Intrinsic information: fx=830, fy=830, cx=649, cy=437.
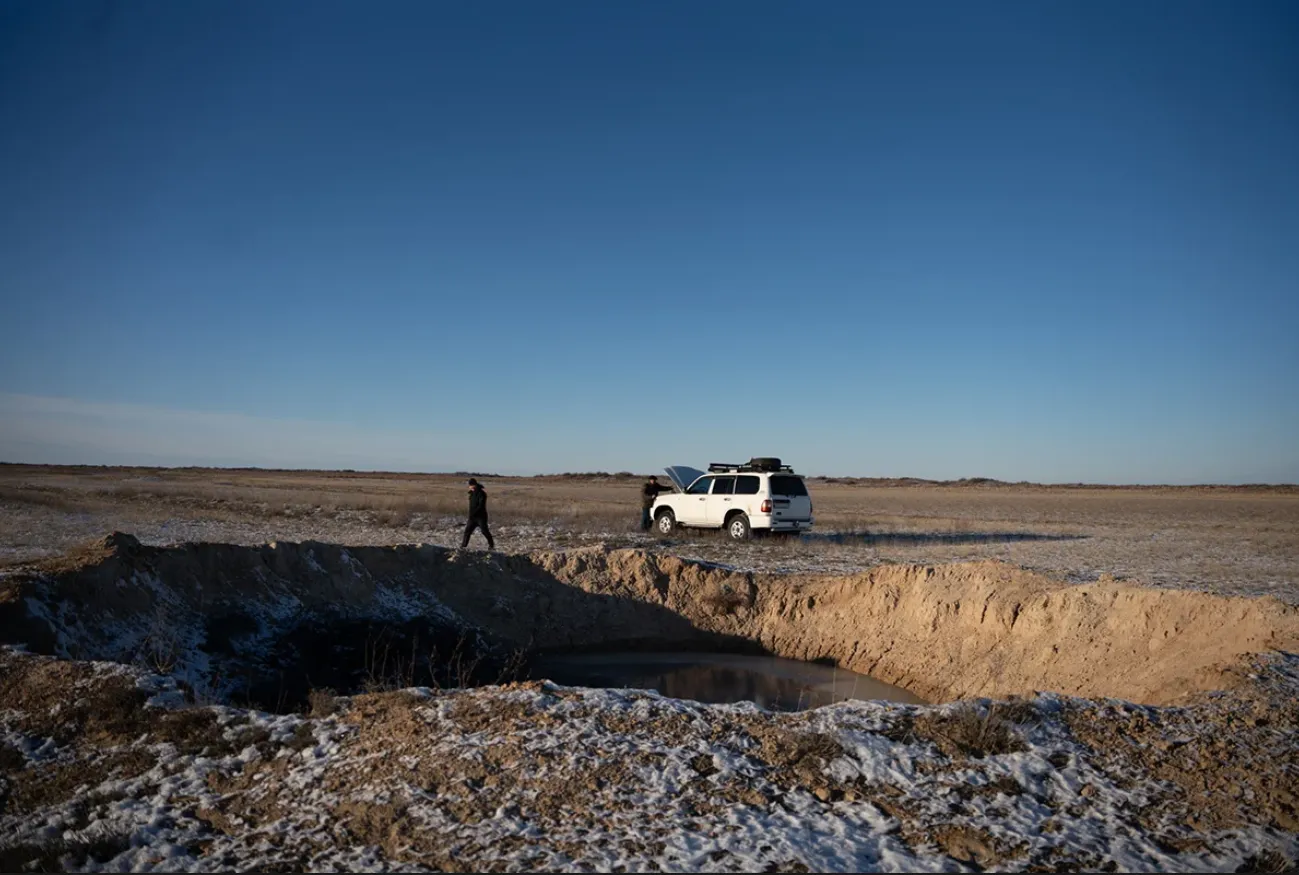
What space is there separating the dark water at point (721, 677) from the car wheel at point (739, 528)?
9131 mm

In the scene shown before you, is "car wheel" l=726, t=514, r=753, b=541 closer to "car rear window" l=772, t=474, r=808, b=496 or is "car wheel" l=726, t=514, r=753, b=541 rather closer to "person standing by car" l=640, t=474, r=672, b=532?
"car rear window" l=772, t=474, r=808, b=496

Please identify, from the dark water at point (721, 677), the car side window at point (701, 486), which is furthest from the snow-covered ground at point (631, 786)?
the car side window at point (701, 486)

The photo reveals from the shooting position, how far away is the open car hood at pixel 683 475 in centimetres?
2459

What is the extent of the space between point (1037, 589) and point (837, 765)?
24.5 ft

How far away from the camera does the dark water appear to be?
35.5 ft

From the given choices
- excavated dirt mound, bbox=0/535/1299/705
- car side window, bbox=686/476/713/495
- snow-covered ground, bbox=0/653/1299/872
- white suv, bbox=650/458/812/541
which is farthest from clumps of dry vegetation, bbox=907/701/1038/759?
car side window, bbox=686/476/713/495

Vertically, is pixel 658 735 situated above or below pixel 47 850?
above

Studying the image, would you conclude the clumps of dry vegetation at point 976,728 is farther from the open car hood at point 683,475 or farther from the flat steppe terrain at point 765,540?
the open car hood at point 683,475

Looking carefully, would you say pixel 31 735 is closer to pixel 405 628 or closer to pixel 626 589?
pixel 405 628

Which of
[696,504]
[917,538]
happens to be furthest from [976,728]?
[917,538]

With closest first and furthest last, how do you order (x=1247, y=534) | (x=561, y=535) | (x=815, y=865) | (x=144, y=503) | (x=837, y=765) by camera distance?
(x=815, y=865)
(x=837, y=765)
(x=561, y=535)
(x=1247, y=534)
(x=144, y=503)

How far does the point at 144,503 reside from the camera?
115 ft

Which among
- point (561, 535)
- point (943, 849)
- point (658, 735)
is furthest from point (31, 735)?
point (561, 535)

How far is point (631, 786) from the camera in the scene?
16.6 ft
